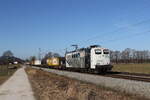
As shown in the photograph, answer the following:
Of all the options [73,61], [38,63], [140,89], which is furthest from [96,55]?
[38,63]

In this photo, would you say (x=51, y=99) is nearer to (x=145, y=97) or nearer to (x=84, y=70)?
(x=145, y=97)

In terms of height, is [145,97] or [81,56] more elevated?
[81,56]

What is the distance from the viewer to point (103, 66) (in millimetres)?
29719

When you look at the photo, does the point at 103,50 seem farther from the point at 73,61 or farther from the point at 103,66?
the point at 73,61

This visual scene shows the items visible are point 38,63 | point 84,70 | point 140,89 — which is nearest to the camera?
point 140,89

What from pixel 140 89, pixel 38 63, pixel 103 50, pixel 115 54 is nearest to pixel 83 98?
pixel 140 89

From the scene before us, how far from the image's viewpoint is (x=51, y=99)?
41.4 feet

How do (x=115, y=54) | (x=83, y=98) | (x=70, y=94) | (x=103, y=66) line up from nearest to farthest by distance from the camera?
(x=83, y=98) < (x=70, y=94) < (x=103, y=66) < (x=115, y=54)

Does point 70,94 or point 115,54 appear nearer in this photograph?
point 70,94

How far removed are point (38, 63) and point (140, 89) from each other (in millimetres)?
102479

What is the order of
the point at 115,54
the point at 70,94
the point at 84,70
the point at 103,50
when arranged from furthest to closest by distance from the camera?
the point at 115,54 < the point at 84,70 < the point at 103,50 < the point at 70,94

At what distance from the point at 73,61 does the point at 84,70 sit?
6307 millimetres

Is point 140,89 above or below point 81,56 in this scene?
below

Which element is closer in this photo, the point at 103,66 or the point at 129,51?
the point at 103,66
